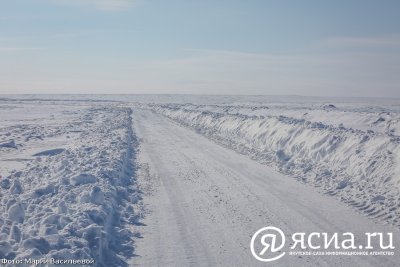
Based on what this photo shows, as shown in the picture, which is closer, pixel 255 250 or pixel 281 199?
pixel 255 250

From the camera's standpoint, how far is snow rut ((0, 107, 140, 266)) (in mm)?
7301

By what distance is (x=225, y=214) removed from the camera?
10.3 m

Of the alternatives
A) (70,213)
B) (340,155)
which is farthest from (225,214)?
(340,155)

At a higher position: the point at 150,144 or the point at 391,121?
the point at 391,121

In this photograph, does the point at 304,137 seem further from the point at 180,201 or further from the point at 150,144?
the point at 180,201

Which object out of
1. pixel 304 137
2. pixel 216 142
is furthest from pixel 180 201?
pixel 216 142

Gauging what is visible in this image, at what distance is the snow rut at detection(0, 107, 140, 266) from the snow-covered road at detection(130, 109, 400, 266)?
54 cm

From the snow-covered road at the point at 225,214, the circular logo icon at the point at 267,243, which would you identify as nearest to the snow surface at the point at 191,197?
the snow-covered road at the point at 225,214

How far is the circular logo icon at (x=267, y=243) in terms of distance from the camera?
7664mm

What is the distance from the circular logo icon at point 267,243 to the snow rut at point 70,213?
2401mm

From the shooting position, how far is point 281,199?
11.8 meters

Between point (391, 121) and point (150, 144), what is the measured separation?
48.4 ft

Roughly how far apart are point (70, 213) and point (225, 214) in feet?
12.1
